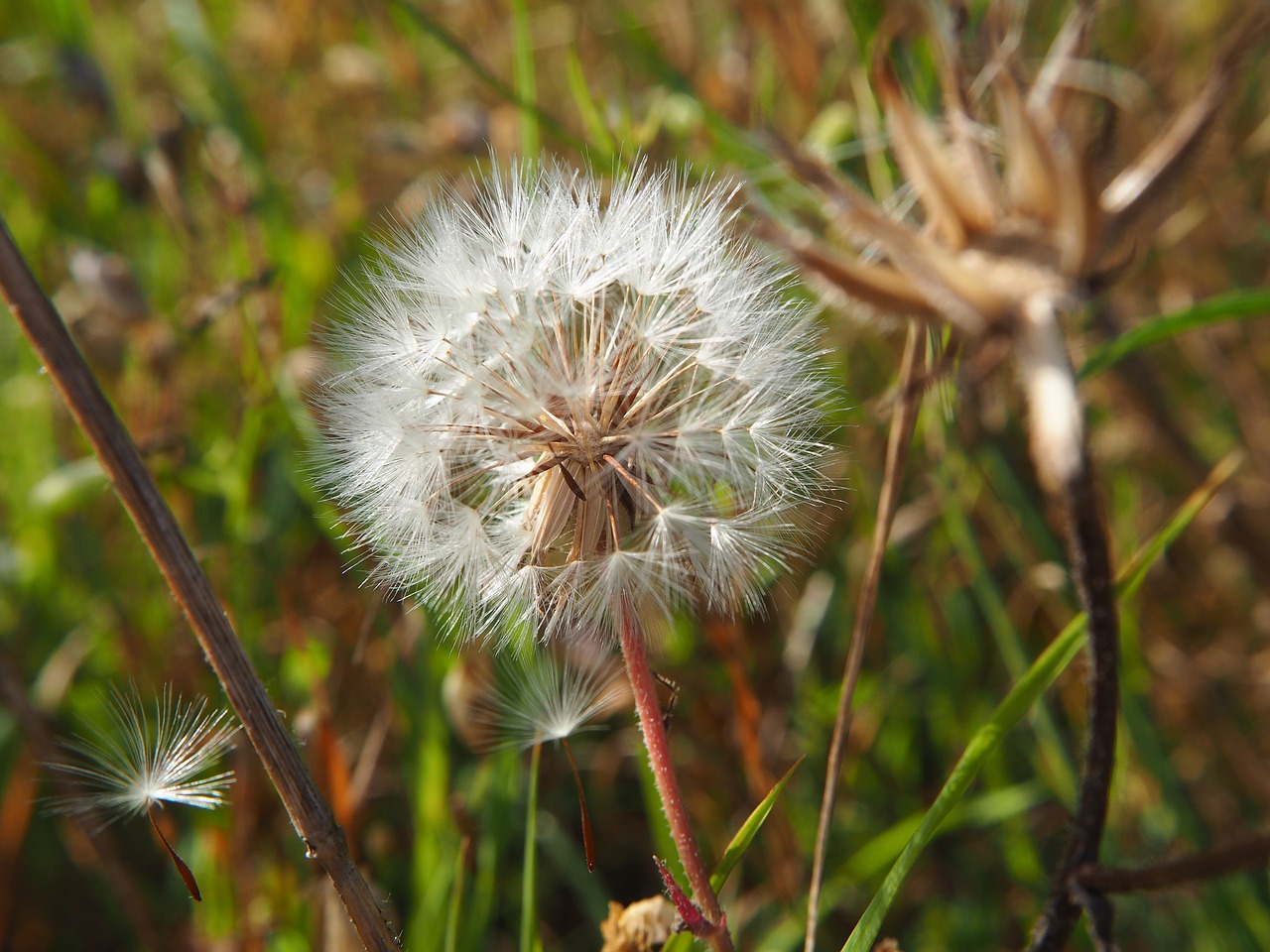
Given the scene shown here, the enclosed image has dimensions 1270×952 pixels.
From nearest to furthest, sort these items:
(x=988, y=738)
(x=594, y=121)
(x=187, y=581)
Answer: (x=187, y=581)
(x=988, y=738)
(x=594, y=121)

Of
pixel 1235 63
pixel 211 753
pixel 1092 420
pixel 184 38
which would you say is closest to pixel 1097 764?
pixel 1235 63

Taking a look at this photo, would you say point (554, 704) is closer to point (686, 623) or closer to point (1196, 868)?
point (1196, 868)

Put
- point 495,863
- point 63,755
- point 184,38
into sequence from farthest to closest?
point 184,38 < point 63,755 < point 495,863

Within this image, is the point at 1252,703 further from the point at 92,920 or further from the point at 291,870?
the point at 92,920

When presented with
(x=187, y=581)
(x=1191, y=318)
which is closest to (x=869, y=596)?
(x=1191, y=318)

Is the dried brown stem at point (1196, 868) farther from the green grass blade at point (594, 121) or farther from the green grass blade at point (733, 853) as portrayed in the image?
the green grass blade at point (594, 121)

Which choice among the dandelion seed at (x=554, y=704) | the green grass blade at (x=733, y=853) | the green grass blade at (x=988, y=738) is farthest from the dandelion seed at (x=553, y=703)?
the green grass blade at (x=988, y=738)
